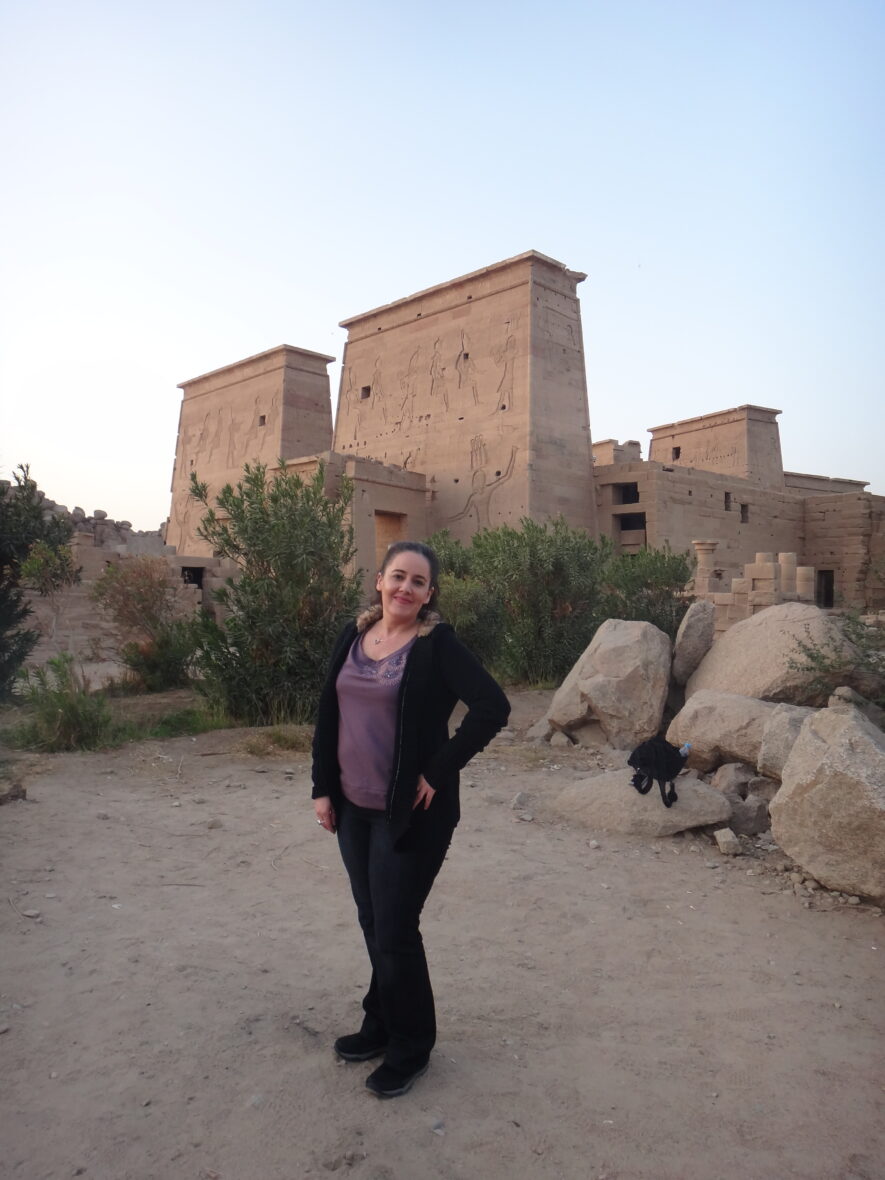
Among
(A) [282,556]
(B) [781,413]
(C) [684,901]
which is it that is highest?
(B) [781,413]

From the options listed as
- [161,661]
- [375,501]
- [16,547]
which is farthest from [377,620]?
[375,501]

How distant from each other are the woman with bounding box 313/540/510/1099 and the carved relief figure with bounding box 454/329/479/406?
645 inches

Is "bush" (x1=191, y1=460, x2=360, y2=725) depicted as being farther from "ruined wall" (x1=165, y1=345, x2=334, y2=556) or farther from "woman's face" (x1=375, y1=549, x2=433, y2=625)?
"ruined wall" (x1=165, y1=345, x2=334, y2=556)

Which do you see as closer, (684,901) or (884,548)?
(684,901)

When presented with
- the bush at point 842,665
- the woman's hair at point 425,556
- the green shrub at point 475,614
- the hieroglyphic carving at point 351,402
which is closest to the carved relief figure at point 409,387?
the hieroglyphic carving at point 351,402

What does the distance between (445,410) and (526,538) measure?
8704mm

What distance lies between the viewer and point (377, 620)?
2.63 meters

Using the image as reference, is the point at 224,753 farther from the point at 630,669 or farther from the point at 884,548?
the point at 884,548

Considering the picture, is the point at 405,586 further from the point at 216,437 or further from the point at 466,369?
the point at 216,437

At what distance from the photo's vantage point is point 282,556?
26.4ft

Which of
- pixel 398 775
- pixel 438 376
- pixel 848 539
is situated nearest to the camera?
pixel 398 775

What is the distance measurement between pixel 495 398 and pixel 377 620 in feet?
52.3

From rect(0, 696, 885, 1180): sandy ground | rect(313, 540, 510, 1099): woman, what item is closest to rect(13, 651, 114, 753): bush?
rect(0, 696, 885, 1180): sandy ground

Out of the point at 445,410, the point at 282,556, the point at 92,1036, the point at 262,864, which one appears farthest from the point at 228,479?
the point at 92,1036
